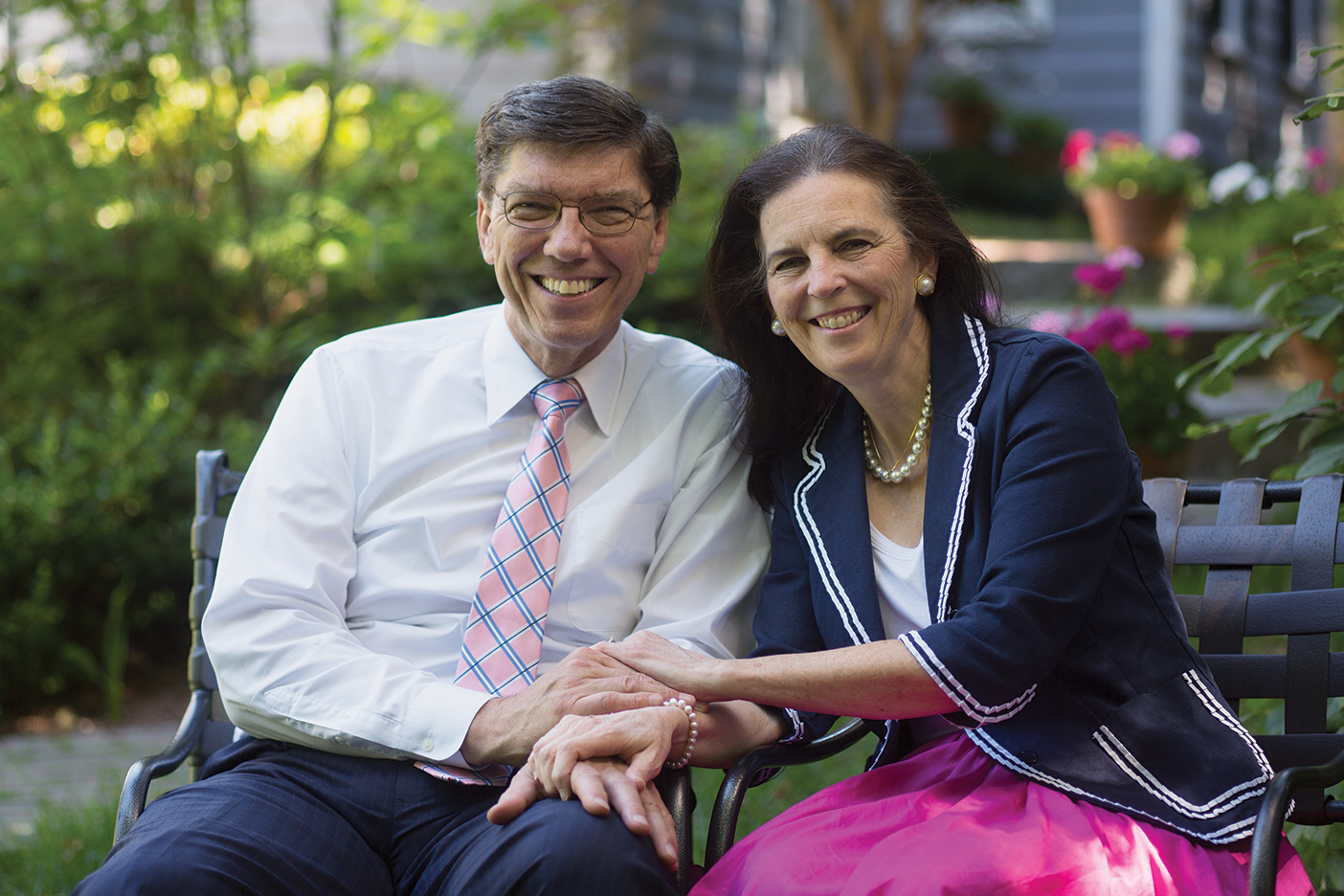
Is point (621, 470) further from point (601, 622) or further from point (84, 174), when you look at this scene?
point (84, 174)

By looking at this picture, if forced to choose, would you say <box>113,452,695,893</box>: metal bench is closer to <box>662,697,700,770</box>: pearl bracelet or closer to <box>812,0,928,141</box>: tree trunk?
<box>662,697,700,770</box>: pearl bracelet

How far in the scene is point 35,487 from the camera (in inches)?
179

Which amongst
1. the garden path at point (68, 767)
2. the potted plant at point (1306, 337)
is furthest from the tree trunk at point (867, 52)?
the potted plant at point (1306, 337)

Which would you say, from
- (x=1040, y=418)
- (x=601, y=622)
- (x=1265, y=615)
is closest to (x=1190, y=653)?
(x=1265, y=615)

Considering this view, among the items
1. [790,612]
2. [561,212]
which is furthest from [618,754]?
[561,212]

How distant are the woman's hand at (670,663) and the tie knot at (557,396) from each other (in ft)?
1.64

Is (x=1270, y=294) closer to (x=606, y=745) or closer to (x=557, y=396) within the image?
(x=557, y=396)

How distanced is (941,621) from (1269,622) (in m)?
0.66

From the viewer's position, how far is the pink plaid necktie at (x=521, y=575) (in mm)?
2250

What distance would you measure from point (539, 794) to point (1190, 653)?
1.07 metres

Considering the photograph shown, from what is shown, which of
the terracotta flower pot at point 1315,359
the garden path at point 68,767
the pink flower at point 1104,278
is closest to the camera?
the garden path at point 68,767

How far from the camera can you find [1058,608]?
184 cm

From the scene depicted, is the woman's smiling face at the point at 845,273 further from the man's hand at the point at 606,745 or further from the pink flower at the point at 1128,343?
the pink flower at the point at 1128,343

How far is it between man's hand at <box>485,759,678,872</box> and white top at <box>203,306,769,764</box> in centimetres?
23
